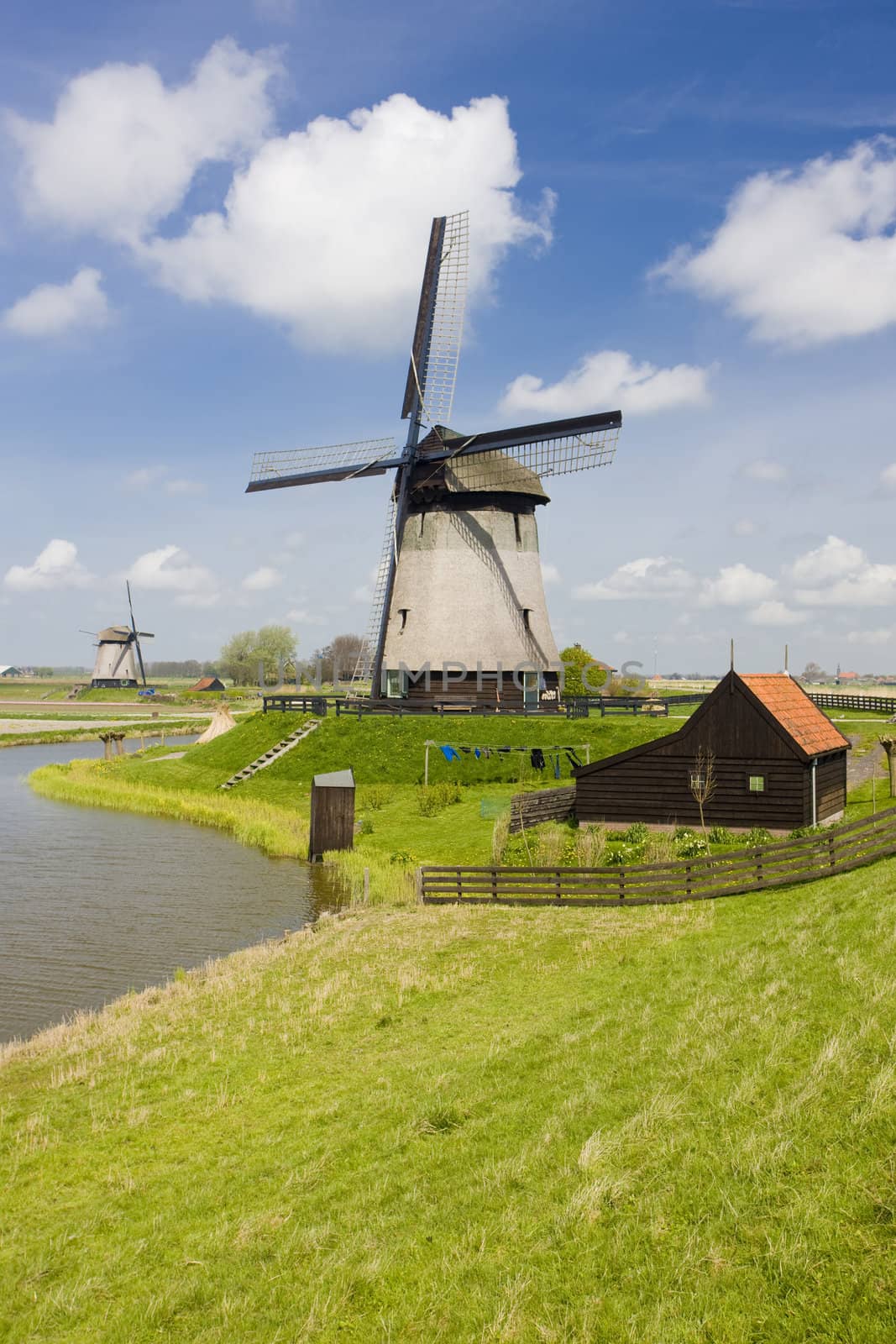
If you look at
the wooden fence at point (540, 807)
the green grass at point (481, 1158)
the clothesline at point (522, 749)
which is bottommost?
the green grass at point (481, 1158)

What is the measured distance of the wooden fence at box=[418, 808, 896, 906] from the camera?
18.1 m

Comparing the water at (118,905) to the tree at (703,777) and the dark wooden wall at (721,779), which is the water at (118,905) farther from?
the tree at (703,777)

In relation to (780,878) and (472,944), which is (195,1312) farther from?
(780,878)

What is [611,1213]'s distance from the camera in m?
6.73

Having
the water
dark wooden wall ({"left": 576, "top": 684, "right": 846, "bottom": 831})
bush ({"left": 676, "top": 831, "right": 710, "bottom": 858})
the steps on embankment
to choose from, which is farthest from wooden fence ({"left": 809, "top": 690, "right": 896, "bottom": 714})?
the water

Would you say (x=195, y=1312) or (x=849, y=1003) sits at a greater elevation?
(x=849, y=1003)

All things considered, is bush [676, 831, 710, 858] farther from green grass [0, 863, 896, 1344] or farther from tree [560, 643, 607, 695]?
tree [560, 643, 607, 695]

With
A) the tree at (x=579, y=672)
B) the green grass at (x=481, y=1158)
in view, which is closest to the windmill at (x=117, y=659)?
the tree at (x=579, y=672)

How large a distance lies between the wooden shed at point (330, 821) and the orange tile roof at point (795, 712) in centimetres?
1142

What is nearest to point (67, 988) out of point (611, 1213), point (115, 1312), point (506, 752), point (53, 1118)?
point (53, 1118)

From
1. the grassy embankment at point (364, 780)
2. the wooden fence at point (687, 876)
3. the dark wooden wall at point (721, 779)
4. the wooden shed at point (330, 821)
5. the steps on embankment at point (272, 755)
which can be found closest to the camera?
the wooden fence at point (687, 876)

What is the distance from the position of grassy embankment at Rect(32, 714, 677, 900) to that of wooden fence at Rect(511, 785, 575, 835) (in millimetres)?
1128

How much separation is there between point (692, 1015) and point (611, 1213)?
4.19 meters

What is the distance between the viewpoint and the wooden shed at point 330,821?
26547mm
